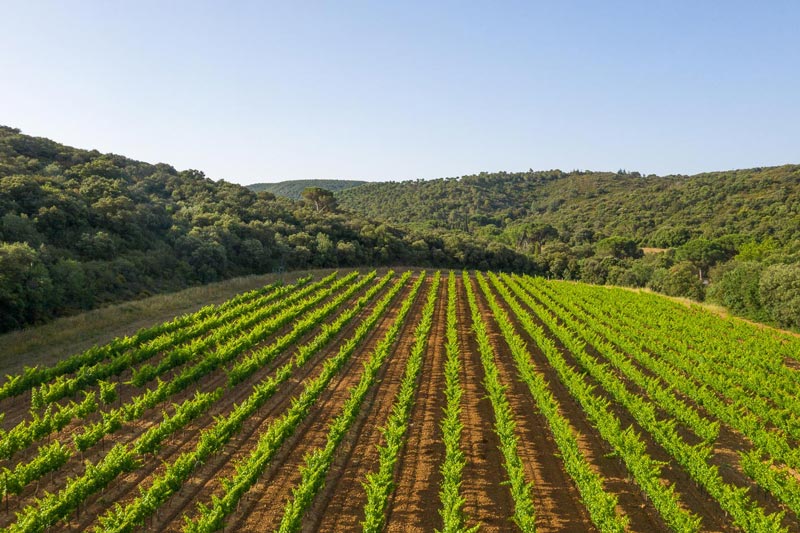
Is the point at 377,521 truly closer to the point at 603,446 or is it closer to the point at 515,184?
the point at 603,446

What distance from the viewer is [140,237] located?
44094mm

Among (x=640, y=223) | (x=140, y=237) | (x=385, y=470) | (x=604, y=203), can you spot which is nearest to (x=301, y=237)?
(x=140, y=237)

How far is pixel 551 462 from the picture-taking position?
520 inches

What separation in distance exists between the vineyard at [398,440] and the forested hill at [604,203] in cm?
6648

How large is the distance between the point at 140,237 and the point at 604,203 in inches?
4598

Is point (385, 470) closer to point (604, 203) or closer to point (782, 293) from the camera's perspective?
point (782, 293)

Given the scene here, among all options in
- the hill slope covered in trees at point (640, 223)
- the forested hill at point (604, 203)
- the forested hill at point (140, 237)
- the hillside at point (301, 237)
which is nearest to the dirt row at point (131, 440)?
the forested hill at point (140, 237)

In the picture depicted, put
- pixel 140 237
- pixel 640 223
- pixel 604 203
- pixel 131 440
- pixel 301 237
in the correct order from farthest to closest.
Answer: pixel 604 203 < pixel 640 223 < pixel 301 237 < pixel 140 237 < pixel 131 440

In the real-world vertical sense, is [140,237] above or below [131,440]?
above

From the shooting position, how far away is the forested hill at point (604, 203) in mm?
83688

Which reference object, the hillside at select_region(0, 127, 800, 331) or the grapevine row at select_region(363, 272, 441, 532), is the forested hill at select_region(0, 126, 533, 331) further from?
the grapevine row at select_region(363, 272, 441, 532)

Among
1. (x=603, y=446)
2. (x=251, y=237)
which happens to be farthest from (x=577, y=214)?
(x=603, y=446)

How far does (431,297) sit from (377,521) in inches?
1121

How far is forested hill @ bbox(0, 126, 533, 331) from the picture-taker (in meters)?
28.3
